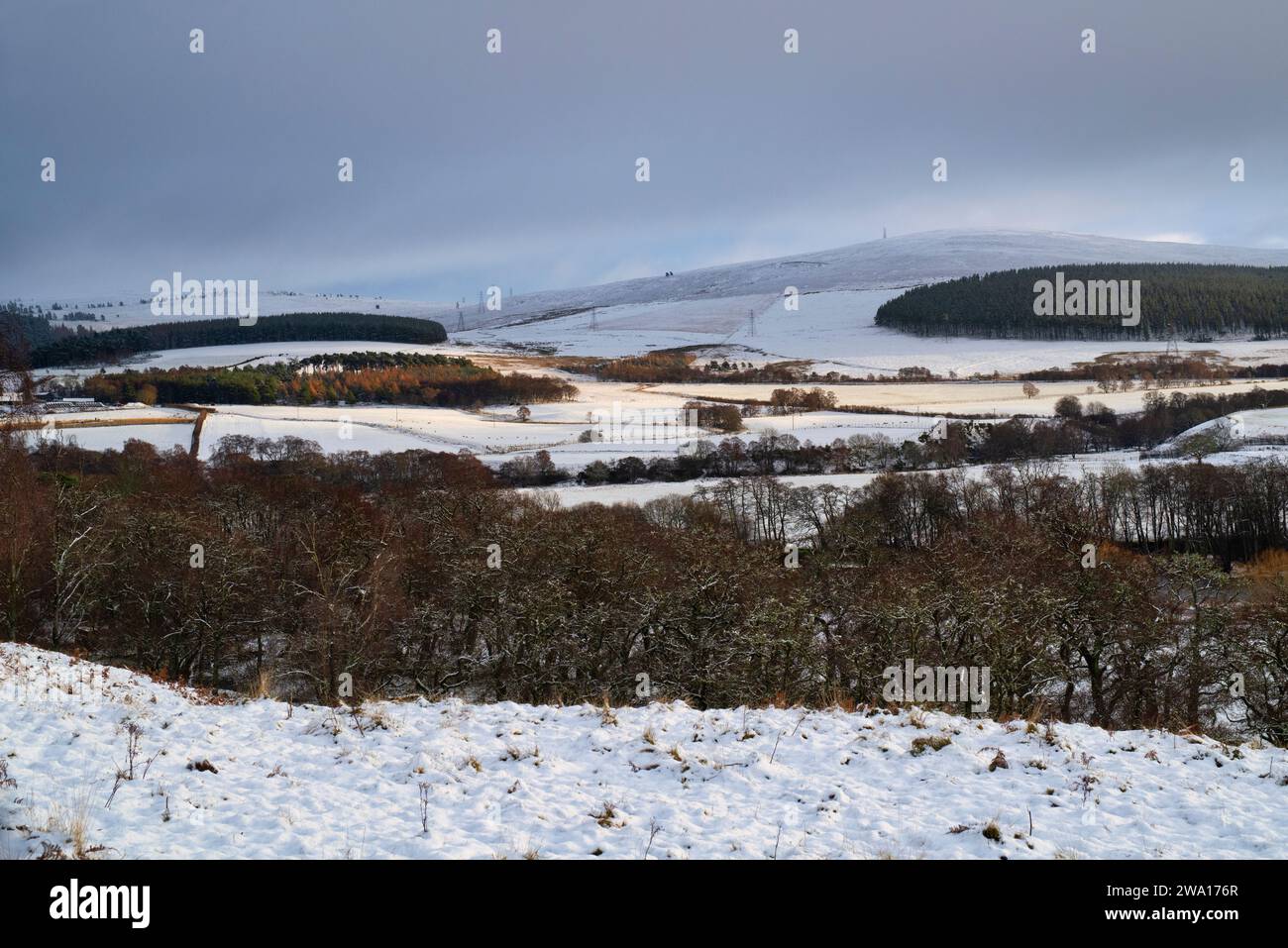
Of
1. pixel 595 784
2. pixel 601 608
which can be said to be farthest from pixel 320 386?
pixel 595 784

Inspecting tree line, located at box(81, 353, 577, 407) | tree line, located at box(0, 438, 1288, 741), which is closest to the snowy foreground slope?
tree line, located at box(0, 438, 1288, 741)

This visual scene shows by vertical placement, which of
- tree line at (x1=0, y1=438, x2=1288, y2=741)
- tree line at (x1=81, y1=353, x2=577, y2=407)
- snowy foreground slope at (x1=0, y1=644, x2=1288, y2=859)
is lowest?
tree line at (x1=0, y1=438, x2=1288, y2=741)

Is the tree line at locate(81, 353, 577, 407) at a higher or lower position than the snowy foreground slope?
higher

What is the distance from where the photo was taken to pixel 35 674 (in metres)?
14.2

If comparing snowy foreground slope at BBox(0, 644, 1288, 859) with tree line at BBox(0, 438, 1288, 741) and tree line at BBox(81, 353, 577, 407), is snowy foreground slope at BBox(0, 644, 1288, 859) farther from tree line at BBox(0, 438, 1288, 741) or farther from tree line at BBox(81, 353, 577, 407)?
Answer: tree line at BBox(81, 353, 577, 407)

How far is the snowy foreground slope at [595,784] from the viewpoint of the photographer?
901cm

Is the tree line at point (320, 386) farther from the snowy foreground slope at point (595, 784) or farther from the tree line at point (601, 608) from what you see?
the snowy foreground slope at point (595, 784)

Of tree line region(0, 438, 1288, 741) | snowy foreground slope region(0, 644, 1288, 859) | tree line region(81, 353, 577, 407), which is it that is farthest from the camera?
tree line region(81, 353, 577, 407)

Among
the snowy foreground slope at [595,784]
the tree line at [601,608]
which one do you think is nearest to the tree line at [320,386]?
the tree line at [601,608]

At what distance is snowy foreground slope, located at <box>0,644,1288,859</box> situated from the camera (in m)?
9.01

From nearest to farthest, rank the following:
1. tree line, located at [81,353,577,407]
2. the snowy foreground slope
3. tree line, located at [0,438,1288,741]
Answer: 1. the snowy foreground slope
2. tree line, located at [0,438,1288,741]
3. tree line, located at [81,353,577,407]

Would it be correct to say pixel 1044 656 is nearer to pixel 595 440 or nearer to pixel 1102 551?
pixel 1102 551
